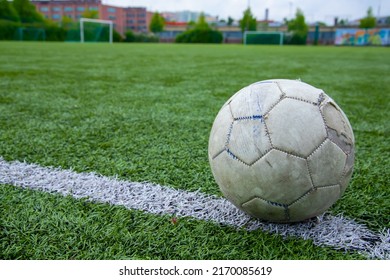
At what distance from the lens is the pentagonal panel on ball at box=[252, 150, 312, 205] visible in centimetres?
141

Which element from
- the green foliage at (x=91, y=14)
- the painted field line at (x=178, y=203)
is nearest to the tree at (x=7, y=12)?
the green foliage at (x=91, y=14)

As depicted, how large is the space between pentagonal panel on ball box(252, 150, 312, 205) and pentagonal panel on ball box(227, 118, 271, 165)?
3 cm

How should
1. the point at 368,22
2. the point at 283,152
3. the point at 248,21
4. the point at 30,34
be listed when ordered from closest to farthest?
1. the point at 283,152
2. the point at 30,34
3. the point at 368,22
4. the point at 248,21

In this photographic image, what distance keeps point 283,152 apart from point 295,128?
4.3 inches

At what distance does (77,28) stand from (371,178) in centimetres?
3696

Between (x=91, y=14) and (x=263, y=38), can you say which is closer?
(x=263, y=38)

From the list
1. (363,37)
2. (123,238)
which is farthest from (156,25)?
(123,238)

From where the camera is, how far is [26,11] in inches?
1834

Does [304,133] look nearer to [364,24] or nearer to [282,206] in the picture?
[282,206]

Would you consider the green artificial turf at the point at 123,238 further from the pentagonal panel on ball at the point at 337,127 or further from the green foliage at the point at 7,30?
the green foliage at the point at 7,30

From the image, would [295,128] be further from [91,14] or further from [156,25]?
[91,14]

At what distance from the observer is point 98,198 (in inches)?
74.5
